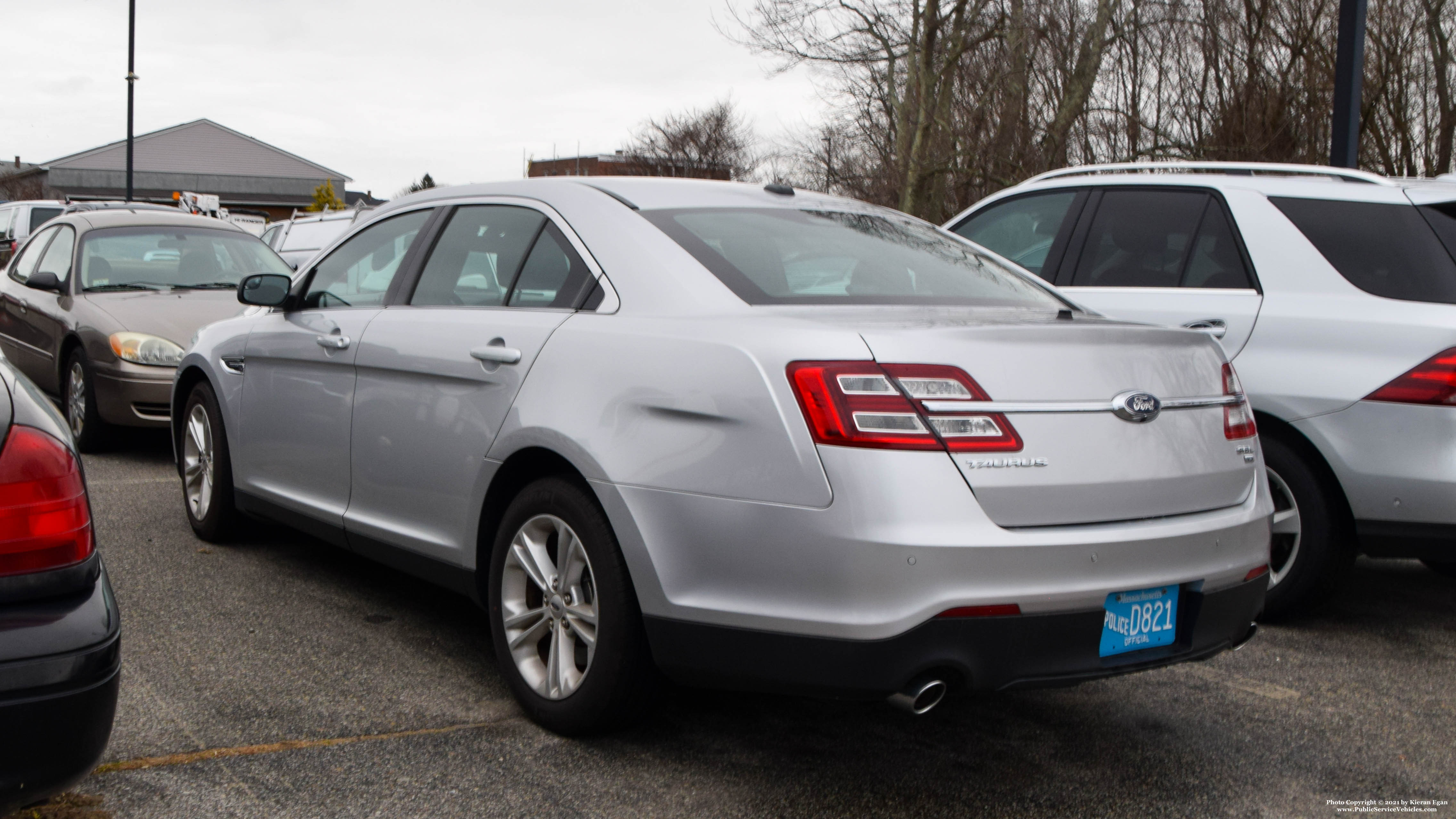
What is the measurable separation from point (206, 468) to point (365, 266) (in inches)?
59.5

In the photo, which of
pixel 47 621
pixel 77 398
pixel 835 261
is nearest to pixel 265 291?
pixel 835 261

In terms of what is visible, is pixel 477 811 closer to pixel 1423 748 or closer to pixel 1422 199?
pixel 1423 748

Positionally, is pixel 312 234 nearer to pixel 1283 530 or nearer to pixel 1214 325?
pixel 1214 325

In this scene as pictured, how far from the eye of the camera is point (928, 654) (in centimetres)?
275

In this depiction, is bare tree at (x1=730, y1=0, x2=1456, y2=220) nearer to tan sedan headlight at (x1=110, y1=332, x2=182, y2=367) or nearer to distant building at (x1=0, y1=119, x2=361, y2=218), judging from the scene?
tan sedan headlight at (x1=110, y1=332, x2=182, y2=367)

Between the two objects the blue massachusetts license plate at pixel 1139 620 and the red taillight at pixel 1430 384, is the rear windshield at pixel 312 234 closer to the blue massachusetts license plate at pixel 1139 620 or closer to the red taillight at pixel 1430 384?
the red taillight at pixel 1430 384

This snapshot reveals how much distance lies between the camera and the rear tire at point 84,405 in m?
8.05

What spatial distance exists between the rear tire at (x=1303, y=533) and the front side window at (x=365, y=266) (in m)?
3.27

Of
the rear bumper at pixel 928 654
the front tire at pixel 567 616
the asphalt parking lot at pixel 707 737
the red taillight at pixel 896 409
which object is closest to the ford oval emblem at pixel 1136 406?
the red taillight at pixel 896 409

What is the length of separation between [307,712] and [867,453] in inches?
73.5

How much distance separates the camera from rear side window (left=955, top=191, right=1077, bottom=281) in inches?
234

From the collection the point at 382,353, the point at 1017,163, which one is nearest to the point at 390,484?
the point at 382,353

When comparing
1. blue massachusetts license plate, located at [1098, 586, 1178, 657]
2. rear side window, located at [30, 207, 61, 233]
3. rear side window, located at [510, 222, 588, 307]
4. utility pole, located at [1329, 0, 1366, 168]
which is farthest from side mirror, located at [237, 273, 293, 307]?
rear side window, located at [30, 207, 61, 233]

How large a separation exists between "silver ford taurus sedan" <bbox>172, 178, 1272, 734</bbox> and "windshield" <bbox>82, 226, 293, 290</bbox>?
536 centimetres
